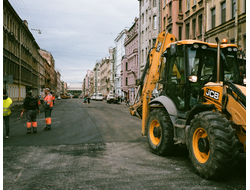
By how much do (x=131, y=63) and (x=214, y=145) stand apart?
57185mm

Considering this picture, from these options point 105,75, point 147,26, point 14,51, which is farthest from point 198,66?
point 105,75

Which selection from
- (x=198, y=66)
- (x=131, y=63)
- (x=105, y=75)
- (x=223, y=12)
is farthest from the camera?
(x=105, y=75)

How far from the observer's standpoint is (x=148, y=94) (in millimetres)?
8398

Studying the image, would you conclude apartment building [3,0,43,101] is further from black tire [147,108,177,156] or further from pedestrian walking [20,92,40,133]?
black tire [147,108,177,156]

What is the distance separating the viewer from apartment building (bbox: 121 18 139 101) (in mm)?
56094

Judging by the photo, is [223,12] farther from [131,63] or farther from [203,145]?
[131,63]

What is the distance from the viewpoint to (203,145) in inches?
199

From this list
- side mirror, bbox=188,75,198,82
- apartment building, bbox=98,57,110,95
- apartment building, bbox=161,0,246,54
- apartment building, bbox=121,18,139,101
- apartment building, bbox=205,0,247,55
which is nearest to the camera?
side mirror, bbox=188,75,198,82

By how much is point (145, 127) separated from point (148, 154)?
4.03ft

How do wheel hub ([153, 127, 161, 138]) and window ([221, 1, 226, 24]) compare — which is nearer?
wheel hub ([153, 127, 161, 138])

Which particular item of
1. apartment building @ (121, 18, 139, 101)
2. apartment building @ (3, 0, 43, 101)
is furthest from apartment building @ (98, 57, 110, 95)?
apartment building @ (3, 0, 43, 101)

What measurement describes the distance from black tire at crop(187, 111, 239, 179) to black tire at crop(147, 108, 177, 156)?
4.75 feet

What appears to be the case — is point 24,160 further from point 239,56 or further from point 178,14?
point 178,14

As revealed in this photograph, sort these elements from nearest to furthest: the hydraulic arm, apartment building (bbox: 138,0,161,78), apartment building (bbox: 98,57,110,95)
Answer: the hydraulic arm, apartment building (bbox: 138,0,161,78), apartment building (bbox: 98,57,110,95)
